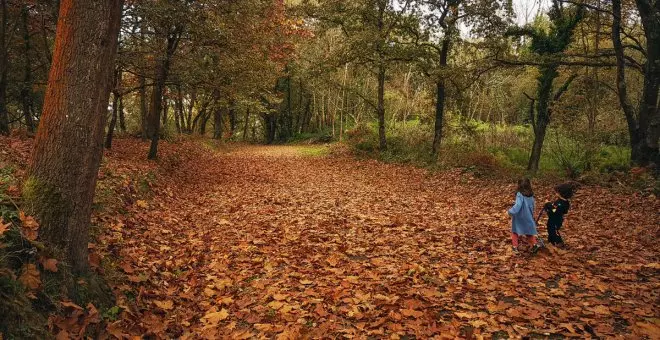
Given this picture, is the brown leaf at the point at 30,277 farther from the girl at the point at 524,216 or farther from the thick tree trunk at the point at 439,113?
the thick tree trunk at the point at 439,113

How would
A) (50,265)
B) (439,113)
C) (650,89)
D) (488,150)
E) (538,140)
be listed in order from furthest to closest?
1. (488,150)
2. (439,113)
3. (538,140)
4. (650,89)
5. (50,265)

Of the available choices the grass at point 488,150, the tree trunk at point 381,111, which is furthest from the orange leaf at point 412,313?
the tree trunk at point 381,111

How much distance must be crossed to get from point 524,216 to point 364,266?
2.84 meters

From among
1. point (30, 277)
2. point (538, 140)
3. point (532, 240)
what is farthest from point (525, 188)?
point (538, 140)

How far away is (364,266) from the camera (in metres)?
6.02

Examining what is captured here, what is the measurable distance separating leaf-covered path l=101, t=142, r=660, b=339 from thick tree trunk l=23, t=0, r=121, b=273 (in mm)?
Answer: 1246

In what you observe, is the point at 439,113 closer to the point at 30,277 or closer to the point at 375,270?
the point at 375,270

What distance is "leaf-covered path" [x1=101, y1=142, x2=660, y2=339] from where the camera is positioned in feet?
14.2

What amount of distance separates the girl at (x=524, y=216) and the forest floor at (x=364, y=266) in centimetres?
31

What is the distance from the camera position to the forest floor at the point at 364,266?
4.34 meters

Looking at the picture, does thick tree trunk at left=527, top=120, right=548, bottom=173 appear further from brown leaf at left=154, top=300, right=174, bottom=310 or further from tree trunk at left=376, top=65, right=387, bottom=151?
brown leaf at left=154, top=300, right=174, bottom=310

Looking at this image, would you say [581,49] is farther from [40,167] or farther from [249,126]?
[249,126]

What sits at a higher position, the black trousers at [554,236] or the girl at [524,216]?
the girl at [524,216]

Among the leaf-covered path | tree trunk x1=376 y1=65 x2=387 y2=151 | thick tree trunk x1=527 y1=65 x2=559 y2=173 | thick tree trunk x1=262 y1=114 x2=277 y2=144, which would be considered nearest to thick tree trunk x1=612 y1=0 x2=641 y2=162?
the leaf-covered path
